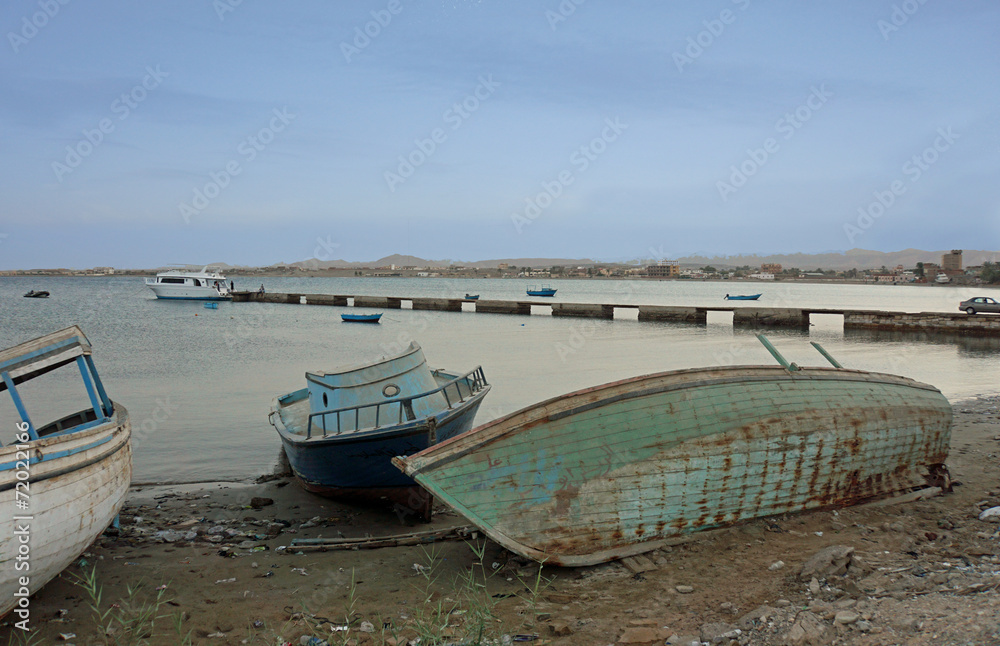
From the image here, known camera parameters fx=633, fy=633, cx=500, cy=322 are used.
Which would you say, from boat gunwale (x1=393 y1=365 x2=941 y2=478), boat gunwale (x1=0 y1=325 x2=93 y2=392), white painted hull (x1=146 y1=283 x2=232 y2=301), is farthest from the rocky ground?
white painted hull (x1=146 y1=283 x2=232 y2=301)

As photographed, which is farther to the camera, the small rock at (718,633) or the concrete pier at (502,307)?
the concrete pier at (502,307)

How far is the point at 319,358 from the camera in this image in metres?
25.8

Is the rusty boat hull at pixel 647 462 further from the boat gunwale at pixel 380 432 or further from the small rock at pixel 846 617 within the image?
the boat gunwale at pixel 380 432

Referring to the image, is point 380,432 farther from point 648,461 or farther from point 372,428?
point 648,461

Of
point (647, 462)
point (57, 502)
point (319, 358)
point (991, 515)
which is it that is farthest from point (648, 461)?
point (319, 358)

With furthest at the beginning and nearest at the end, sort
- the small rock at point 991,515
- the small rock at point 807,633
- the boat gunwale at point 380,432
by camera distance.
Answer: the boat gunwale at point 380,432 < the small rock at point 991,515 < the small rock at point 807,633

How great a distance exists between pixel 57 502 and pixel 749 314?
40304 mm

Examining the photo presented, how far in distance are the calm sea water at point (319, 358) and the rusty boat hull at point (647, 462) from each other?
6.30 meters

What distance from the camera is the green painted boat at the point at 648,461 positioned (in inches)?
214

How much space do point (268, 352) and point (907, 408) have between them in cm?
2496

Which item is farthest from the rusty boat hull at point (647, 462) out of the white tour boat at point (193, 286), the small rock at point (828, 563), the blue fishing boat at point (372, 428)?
the white tour boat at point (193, 286)

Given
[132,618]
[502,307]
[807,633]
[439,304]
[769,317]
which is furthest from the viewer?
[439,304]

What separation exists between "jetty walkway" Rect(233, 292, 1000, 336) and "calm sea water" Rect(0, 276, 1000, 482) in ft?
4.17

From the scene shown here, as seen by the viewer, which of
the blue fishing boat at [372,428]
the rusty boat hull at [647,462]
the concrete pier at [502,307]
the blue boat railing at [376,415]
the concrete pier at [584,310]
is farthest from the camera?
the concrete pier at [502,307]
